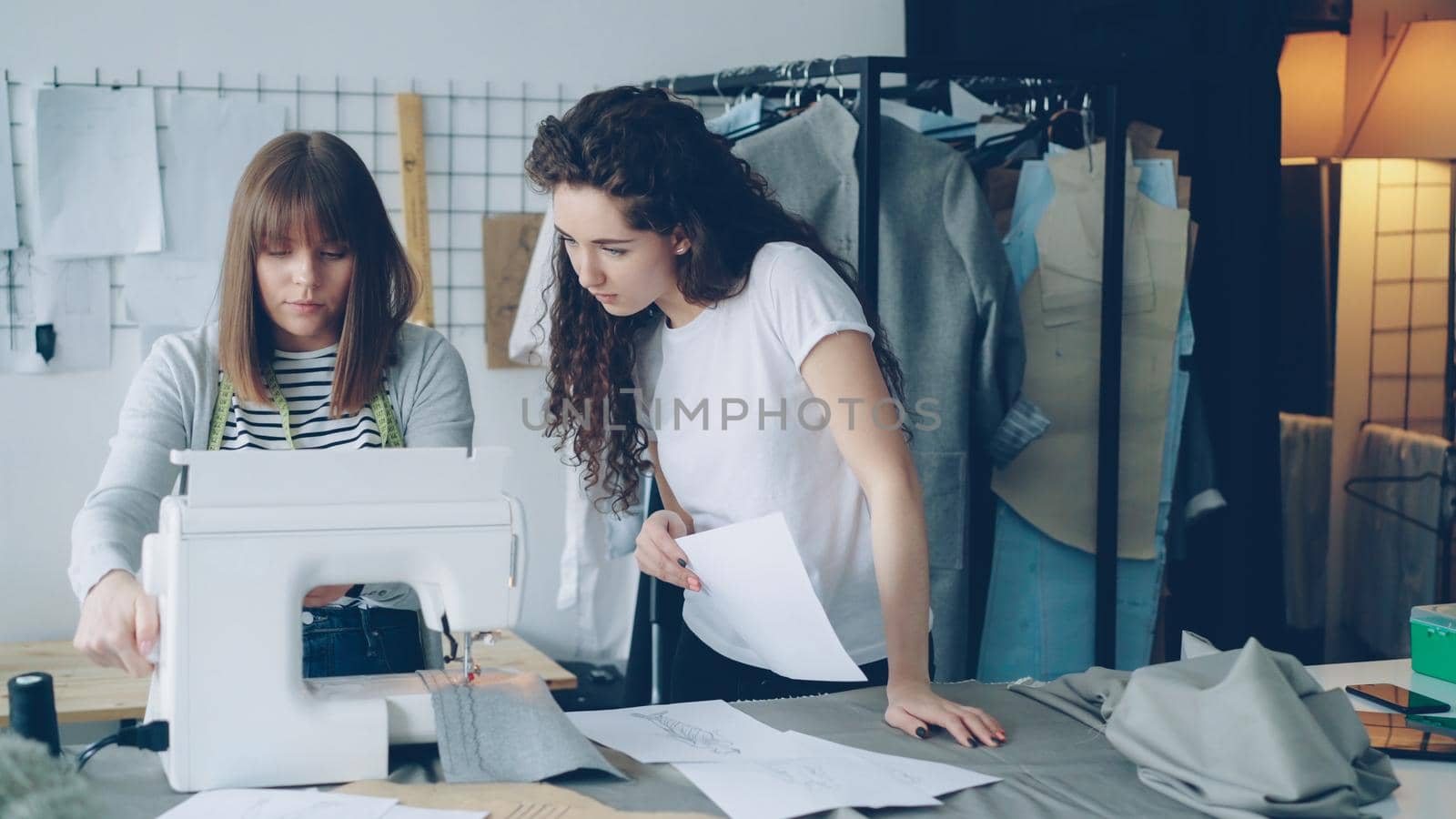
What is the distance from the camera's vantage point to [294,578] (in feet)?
3.92

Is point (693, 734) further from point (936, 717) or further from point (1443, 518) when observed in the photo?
point (1443, 518)

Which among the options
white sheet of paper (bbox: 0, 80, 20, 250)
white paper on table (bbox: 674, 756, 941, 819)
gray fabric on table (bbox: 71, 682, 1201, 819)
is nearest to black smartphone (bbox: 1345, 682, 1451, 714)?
gray fabric on table (bbox: 71, 682, 1201, 819)

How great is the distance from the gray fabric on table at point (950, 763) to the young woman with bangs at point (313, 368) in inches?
12.6

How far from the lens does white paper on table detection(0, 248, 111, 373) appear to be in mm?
2523

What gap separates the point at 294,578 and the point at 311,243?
0.50 meters

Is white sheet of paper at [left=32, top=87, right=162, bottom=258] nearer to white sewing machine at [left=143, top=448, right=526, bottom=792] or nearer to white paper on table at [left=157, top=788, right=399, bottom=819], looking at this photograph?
white sewing machine at [left=143, top=448, right=526, bottom=792]

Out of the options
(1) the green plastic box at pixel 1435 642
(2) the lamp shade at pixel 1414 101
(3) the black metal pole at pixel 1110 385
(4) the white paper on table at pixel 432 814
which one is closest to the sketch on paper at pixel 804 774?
(4) the white paper on table at pixel 432 814

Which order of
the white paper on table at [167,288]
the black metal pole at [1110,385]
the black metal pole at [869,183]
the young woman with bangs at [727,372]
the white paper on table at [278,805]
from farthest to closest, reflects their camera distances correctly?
the white paper on table at [167,288], the black metal pole at [1110,385], the black metal pole at [869,183], the young woman with bangs at [727,372], the white paper on table at [278,805]

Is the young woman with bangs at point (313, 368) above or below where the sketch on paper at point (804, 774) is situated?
above

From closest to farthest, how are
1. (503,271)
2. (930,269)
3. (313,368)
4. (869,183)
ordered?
1. (313,368)
2. (869,183)
3. (930,269)
4. (503,271)

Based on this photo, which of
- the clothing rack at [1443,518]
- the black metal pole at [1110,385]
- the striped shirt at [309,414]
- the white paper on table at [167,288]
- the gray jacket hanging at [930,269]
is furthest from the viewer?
the clothing rack at [1443,518]

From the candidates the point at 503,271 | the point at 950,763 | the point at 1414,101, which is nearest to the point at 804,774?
the point at 950,763

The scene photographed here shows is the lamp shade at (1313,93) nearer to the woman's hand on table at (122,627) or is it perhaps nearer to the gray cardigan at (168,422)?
the gray cardigan at (168,422)

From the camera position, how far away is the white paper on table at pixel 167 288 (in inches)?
102
